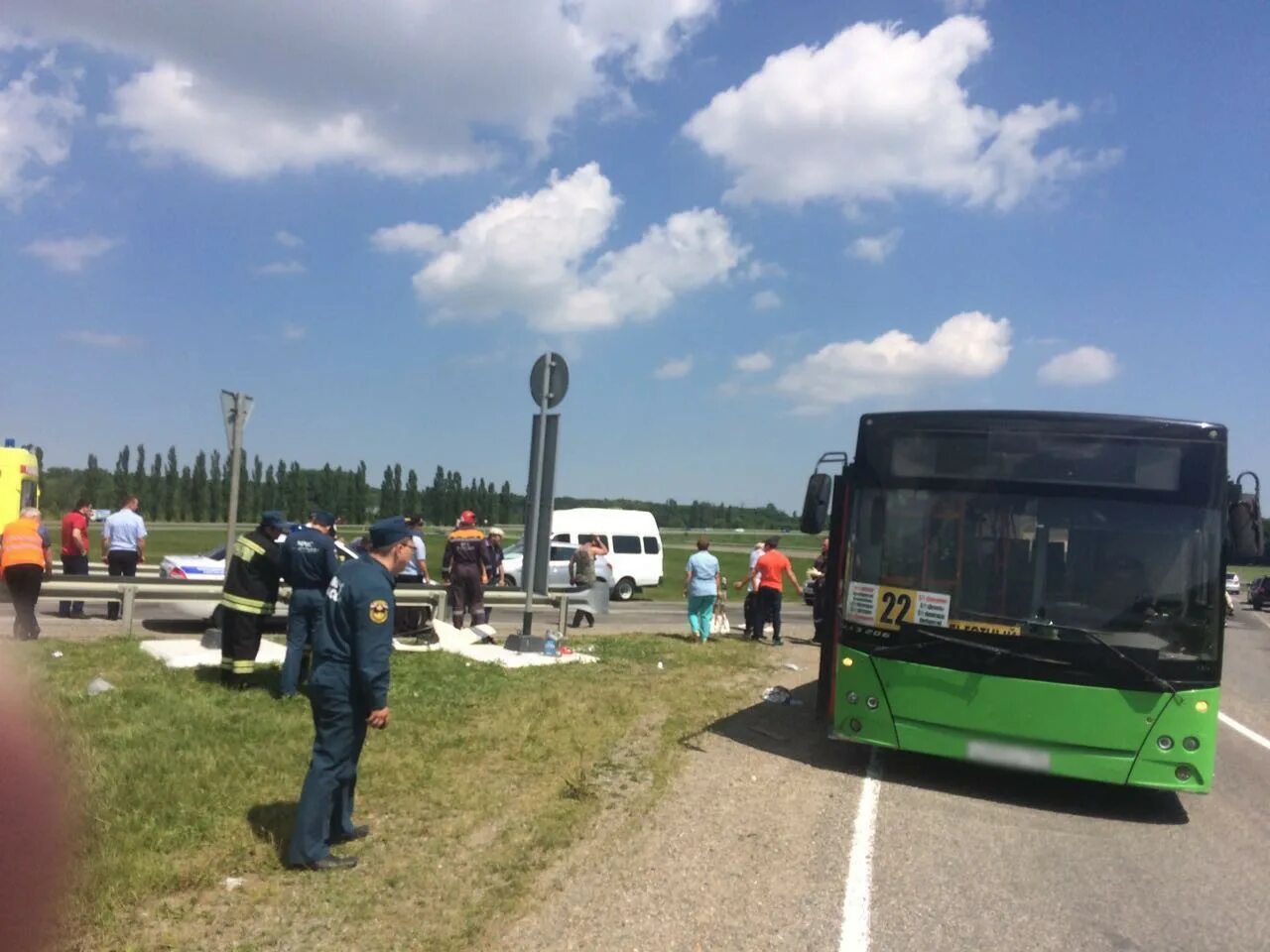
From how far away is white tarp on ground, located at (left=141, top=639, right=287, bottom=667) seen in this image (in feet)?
33.7

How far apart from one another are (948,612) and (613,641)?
7442 millimetres

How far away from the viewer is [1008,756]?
764 centimetres

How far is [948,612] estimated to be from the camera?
7.98 metres

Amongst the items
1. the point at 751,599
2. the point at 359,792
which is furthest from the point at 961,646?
the point at 751,599

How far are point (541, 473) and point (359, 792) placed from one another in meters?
6.58

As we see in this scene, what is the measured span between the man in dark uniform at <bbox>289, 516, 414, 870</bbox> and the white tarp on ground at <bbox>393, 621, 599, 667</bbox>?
20.8 feet

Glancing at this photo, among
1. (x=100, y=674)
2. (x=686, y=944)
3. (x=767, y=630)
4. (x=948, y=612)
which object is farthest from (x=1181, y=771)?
(x=767, y=630)

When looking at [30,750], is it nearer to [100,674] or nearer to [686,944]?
[100,674]

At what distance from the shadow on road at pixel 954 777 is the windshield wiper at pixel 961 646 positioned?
3.51 feet

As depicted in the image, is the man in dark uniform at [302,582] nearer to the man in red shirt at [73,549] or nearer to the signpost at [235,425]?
the signpost at [235,425]

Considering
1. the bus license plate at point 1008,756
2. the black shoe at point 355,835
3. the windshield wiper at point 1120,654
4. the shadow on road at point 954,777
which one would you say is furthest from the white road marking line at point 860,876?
the black shoe at point 355,835

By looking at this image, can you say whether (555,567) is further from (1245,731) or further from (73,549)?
(1245,731)

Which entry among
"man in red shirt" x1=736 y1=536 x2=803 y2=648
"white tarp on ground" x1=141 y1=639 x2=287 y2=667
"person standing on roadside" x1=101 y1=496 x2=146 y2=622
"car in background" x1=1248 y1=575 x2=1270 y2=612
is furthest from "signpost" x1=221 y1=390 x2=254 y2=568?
"car in background" x1=1248 y1=575 x2=1270 y2=612

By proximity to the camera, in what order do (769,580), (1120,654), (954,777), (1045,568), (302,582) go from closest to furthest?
(1120,654), (1045,568), (954,777), (302,582), (769,580)
